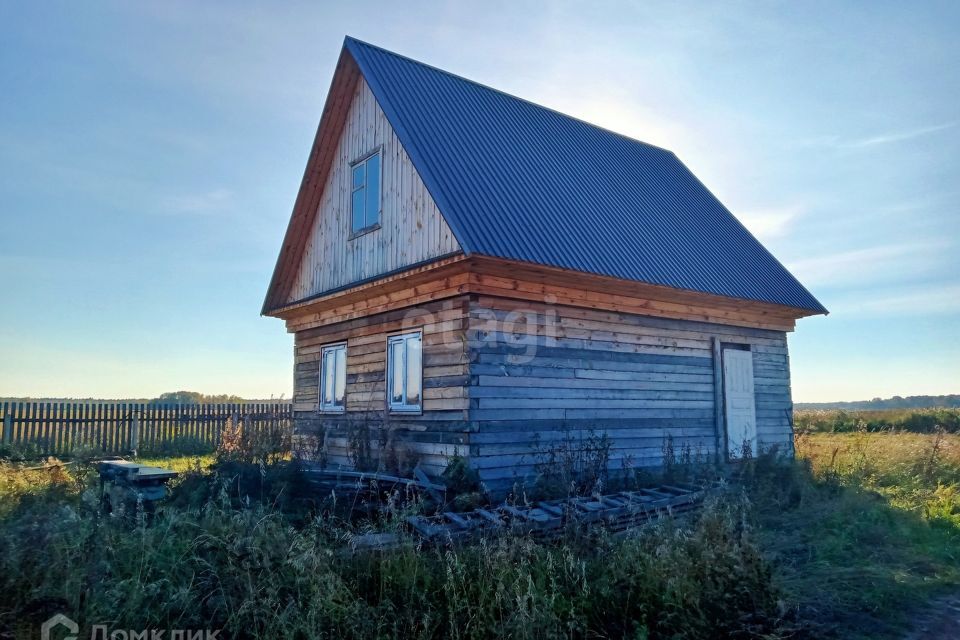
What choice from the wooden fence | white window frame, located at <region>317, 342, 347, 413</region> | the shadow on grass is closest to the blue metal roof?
the shadow on grass

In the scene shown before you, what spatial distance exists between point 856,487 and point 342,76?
1260 centimetres

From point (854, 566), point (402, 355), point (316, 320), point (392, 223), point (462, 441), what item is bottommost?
point (854, 566)

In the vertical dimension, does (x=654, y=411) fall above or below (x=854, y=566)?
above

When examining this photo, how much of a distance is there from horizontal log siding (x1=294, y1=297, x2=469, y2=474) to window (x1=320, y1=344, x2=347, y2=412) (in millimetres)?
176

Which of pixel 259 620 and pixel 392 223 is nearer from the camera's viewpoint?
pixel 259 620

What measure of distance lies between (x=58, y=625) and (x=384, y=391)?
745cm

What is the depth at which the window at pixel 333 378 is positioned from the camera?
13703 millimetres

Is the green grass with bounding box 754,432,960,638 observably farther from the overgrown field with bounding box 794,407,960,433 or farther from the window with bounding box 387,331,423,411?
the overgrown field with bounding box 794,407,960,433

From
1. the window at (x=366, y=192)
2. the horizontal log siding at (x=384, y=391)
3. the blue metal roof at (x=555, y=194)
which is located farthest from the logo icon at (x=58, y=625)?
the window at (x=366, y=192)

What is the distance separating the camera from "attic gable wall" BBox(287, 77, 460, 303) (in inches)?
436

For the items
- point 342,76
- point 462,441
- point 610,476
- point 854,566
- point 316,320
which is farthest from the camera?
point 316,320

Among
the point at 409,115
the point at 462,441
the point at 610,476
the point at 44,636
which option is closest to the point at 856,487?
the point at 610,476

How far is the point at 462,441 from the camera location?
33.1ft

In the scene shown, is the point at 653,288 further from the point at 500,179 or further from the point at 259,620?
the point at 259,620
